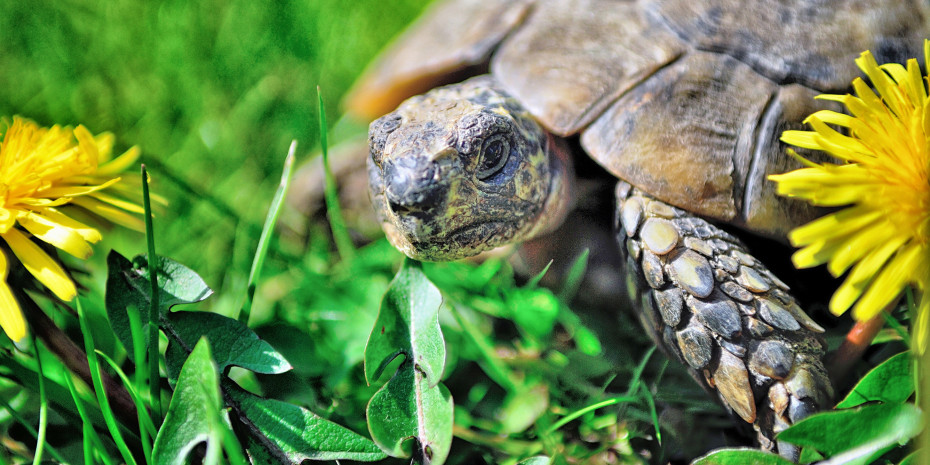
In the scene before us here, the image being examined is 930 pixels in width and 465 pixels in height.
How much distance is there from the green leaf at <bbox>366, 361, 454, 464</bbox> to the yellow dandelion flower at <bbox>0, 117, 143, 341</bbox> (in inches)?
24.1

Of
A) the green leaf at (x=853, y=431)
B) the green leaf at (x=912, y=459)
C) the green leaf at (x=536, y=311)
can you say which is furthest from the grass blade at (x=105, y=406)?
the green leaf at (x=912, y=459)

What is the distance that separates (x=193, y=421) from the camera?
1119 millimetres

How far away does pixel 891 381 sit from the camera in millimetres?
1129

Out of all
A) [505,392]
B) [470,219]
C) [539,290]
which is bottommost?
[505,392]

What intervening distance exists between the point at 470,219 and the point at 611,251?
0.53 m

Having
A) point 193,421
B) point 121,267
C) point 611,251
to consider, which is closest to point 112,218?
point 121,267

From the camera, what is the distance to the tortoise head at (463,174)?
Result: 1.32m

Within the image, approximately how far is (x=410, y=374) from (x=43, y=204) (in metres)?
0.79

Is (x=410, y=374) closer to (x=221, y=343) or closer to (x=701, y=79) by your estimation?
(x=221, y=343)

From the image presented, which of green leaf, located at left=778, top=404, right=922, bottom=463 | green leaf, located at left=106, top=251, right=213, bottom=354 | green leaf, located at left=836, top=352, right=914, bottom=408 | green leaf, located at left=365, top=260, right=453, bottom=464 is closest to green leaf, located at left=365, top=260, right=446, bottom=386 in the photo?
green leaf, located at left=365, top=260, right=453, bottom=464

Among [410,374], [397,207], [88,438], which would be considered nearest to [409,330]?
[410,374]

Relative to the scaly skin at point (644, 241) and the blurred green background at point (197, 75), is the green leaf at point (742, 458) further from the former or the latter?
the blurred green background at point (197, 75)

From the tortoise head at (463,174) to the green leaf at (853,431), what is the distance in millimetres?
723

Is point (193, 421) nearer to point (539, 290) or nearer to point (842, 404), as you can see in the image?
point (539, 290)
